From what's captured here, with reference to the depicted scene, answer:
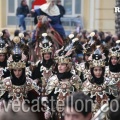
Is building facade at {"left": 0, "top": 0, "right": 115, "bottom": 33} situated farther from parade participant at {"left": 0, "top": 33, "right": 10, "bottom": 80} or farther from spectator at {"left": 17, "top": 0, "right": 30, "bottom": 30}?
parade participant at {"left": 0, "top": 33, "right": 10, "bottom": 80}

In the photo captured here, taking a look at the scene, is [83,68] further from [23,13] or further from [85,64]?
[23,13]

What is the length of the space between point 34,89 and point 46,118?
40 cm

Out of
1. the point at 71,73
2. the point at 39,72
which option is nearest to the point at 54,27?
the point at 39,72

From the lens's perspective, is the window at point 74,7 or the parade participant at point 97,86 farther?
the window at point 74,7

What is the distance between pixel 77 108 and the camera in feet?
16.7

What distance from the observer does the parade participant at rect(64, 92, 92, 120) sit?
16.3ft

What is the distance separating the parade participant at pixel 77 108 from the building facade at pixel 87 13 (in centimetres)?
1596

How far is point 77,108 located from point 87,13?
1673 centimetres

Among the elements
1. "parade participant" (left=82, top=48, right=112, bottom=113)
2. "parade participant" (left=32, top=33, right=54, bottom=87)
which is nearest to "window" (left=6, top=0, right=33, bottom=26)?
"parade participant" (left=32, top=33, right=54, bottom=87)

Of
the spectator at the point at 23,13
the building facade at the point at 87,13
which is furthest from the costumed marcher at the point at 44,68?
the building facade at the point at 87,13

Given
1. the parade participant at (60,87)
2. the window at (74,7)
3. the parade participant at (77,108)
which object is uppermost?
the window at (74,7)

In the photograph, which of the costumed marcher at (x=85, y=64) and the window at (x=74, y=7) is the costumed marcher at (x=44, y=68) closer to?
the costumed marcher at (x=85, y=64)

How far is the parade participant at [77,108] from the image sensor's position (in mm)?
4957

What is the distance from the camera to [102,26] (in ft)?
70.0
